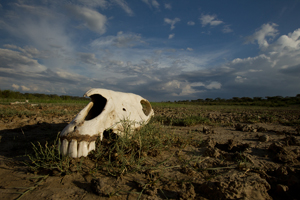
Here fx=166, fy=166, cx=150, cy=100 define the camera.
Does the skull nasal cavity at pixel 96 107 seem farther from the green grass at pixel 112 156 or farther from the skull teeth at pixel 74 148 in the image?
the skull teeth at pixel 74 148

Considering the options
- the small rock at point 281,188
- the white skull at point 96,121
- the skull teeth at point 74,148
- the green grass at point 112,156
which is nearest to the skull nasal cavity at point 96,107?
the white skull at point 96,121

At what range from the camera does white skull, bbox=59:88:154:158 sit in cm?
212

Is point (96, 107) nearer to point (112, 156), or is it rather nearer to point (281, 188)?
point (112, 156)

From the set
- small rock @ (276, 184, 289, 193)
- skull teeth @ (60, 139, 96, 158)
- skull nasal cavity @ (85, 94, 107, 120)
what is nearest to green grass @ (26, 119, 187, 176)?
skull teeth @ (60, 139, 96, 158)

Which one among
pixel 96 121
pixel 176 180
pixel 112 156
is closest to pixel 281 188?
pixel 176 180

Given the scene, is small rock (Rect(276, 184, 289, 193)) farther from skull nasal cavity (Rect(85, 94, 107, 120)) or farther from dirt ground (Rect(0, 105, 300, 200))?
skull nasal cavity (Rect(85, 94, 107, 120))

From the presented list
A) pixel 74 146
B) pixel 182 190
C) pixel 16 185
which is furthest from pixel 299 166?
pixel 16 185

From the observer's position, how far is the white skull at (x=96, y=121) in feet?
6.94

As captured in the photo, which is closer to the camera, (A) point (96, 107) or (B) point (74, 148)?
(B) point (74, 148)

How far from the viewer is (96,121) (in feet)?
7.85

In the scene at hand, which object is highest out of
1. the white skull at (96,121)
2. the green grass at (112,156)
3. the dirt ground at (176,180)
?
the white skull at (96,121)

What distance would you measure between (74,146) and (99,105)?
1.24 m

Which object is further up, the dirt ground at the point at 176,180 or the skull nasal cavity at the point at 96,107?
the skull nasal cavity at the point at 96,107

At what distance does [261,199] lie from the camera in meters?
1.58
